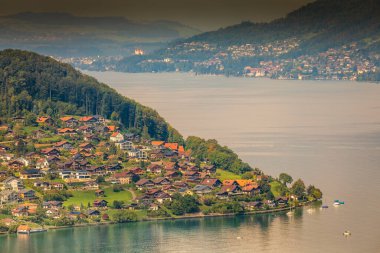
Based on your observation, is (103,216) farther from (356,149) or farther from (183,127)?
(183,127)

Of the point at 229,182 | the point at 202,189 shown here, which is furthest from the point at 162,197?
the point at 229,182

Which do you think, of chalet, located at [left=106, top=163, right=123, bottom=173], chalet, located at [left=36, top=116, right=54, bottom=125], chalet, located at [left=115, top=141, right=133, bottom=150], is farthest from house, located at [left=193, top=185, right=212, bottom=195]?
chalet, located at [left=36, top=116, right=54, bottom=125]

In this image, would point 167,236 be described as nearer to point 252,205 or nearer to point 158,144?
point 252,205

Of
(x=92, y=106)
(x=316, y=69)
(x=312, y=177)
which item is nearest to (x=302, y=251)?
(x=312, y=177)

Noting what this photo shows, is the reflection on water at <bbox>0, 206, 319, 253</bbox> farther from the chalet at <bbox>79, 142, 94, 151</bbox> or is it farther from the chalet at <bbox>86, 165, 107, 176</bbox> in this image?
the chalet at <bbox>79, 142, 94, 151</bbox>

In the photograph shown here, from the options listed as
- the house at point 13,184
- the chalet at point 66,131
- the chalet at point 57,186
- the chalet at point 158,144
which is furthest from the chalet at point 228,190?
the chalet at point 66,131
